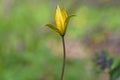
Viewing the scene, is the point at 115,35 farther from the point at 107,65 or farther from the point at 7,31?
the point at 107,65

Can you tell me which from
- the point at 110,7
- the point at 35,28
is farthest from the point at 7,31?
the point at 110,7

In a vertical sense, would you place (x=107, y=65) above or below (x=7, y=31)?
above

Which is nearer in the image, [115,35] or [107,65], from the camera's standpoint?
[107,65]

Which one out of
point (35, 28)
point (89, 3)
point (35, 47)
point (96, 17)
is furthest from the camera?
point (89, 3)

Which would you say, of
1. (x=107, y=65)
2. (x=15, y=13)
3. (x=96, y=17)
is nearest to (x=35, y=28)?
(x=15, y=13)

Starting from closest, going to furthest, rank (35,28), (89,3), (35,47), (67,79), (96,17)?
(67,79)
(35,47)
(35,28)
(96,17)
(89,3)

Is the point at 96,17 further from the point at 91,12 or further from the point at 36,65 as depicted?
the point at 36,65
